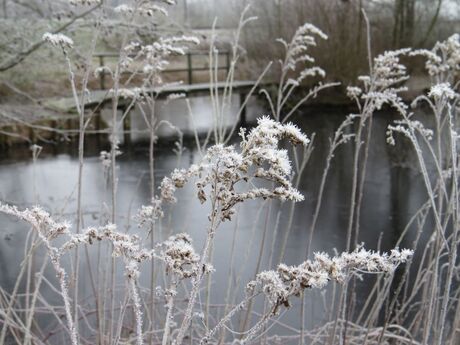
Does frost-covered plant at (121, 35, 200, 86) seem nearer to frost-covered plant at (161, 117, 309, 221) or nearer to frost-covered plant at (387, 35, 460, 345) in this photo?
frost-covered plant at (387, 35, 460, 345)

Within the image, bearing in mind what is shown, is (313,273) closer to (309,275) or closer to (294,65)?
(309,275)

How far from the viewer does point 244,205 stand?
8.40 metres

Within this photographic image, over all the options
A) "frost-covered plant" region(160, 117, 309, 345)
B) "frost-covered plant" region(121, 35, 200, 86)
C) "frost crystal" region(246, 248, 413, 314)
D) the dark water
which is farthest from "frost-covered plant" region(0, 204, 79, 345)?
the dark water

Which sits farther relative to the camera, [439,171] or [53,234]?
[439,171]

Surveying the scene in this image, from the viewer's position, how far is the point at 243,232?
25.0 ft

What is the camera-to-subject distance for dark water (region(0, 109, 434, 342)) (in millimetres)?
6641

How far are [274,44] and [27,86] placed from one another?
848cm

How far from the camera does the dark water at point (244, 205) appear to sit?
6.64 metres

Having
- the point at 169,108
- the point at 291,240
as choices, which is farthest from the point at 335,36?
the point at 291,240

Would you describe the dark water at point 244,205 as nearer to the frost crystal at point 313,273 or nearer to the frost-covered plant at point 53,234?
the frost-covered plant at point 53,234

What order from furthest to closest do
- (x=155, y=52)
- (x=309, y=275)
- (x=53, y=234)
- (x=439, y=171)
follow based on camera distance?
(x=155, y=52), (x=439, y=171), (x=53, y=234), (x=309, y=275)

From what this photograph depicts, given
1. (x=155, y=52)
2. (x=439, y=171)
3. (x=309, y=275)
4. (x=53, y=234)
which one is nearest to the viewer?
(x=309, y=275)

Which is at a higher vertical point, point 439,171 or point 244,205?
point 439,171

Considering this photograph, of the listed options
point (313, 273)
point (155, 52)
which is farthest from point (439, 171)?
point (155, 52)
